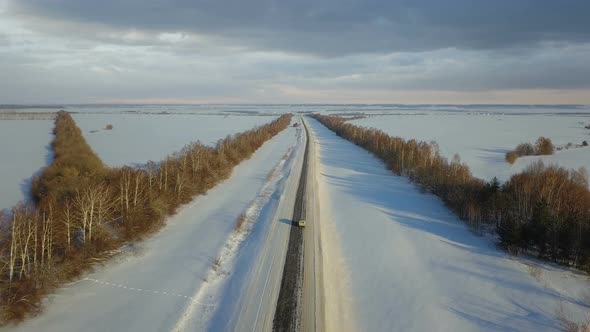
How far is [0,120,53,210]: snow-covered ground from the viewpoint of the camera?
3219cm

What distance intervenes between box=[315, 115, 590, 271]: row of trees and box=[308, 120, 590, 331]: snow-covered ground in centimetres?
112

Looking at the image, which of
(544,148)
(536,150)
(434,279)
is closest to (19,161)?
(434,279)

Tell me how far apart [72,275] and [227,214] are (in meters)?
12.5

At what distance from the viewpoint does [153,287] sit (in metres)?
17.7

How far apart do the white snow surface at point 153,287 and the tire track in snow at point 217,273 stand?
6 centimetres

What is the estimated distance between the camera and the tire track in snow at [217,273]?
15.0 metres

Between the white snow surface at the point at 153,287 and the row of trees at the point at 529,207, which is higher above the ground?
the row of trees at the point at 529,207

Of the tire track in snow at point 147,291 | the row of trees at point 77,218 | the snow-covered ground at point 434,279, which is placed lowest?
the tire track in snow at point 147,291

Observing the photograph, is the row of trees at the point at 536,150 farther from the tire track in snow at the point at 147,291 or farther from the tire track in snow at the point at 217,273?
the tire track in snow at the point at 147,291

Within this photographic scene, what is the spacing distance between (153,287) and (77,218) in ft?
21.3

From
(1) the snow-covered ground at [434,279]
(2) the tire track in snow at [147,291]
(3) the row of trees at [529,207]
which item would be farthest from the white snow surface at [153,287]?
(3) the row of trees at [529,207]

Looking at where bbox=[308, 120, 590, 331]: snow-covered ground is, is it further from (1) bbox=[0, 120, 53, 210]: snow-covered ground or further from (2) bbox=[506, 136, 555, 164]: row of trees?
(2) bbox=[506, 136, 555, 164]: row of trees

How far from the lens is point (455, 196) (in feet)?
98.1

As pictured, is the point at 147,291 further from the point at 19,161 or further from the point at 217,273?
the point at 19,161
